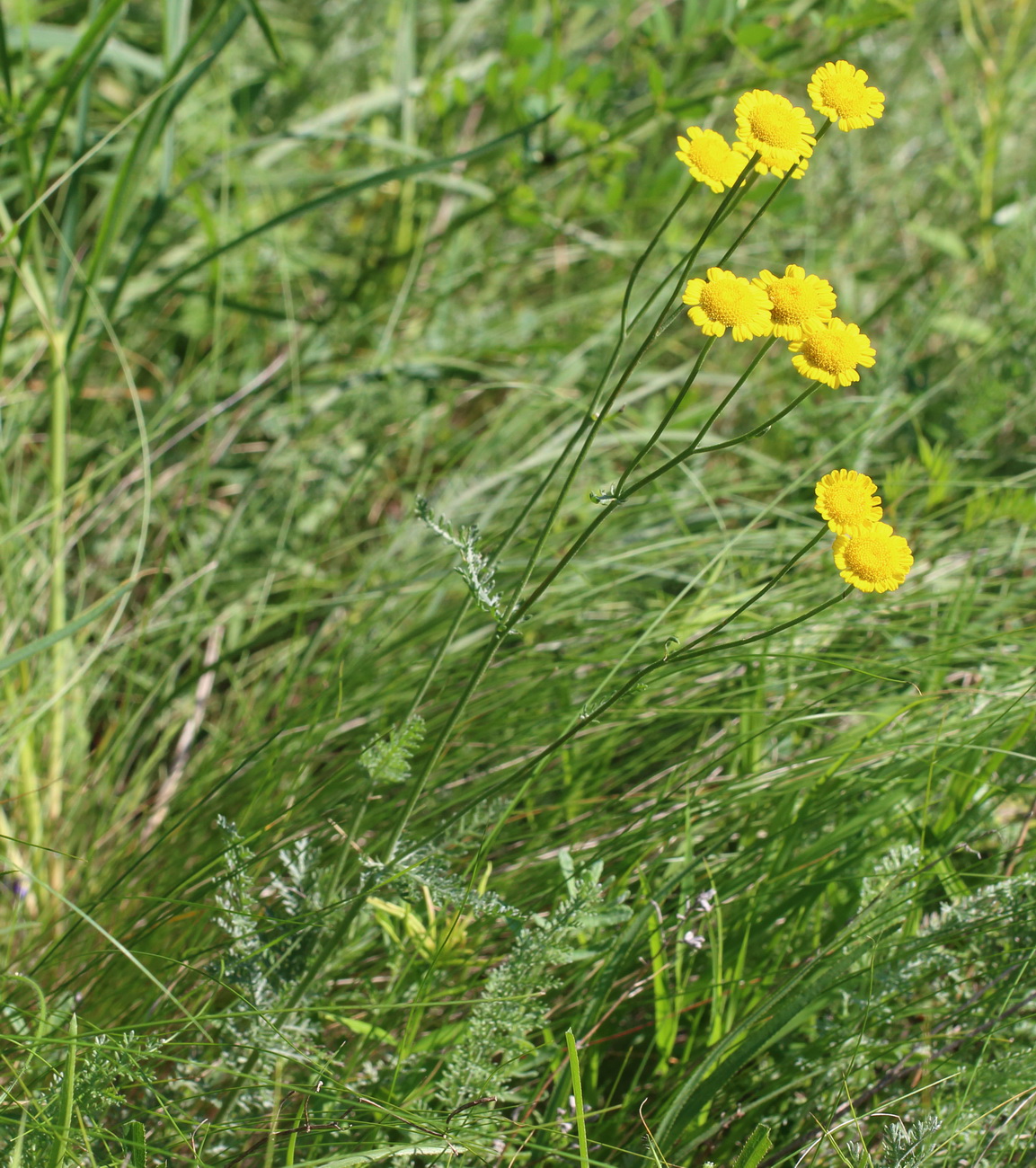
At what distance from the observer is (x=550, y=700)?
1668 mm

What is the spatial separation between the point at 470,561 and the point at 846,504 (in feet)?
1.33

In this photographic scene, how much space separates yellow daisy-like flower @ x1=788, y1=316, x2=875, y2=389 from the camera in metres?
0.98

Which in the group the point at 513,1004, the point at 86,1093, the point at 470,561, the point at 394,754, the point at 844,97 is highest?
the point at 844,97

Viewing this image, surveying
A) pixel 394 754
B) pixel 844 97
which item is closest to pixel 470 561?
pixel 394 754

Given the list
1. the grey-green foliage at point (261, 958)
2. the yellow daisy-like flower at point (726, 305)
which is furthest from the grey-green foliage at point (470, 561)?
the grey-green foliage at point (261, 958)

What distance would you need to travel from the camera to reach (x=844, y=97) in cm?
98

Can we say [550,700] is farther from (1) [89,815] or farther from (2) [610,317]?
(2) [610,317]

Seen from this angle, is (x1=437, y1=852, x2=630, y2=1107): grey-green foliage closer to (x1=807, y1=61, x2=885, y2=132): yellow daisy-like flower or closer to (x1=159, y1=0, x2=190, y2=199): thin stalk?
(x1=807, y1=61, x2=885, y2=132): yellow daisy-like flower

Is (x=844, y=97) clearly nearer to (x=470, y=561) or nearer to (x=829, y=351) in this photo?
(x=829, y=351)

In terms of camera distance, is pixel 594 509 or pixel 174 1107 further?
pixel 594 509

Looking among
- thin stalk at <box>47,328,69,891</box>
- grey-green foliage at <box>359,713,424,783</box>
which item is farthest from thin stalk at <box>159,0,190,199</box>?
grey-green foliage at <box>359,713,424,783</box>

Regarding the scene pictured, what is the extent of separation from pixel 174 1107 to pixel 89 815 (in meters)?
0.65

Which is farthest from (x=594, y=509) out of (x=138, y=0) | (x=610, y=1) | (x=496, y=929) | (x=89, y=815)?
(x=138, y=0)

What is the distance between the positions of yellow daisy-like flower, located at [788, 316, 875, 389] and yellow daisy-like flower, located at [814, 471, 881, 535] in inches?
4.1
